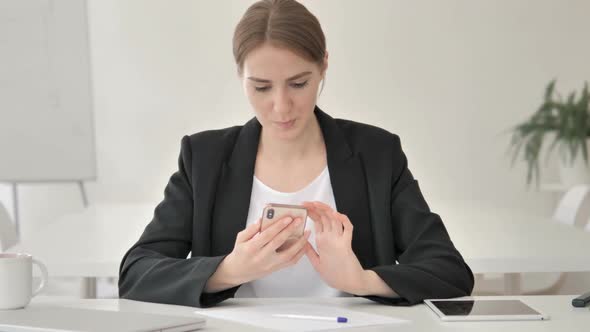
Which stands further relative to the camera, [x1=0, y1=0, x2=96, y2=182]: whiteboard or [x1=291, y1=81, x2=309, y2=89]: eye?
[x1=0, y1=0, x2=96, y2=182]: whiteboard

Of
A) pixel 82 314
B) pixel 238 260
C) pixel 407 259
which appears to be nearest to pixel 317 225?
pixel 238 260

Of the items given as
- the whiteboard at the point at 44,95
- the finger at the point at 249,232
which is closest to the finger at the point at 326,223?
the finger at the point at 249,232

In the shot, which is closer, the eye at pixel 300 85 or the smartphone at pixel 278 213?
the smartphone at pixel 278 213

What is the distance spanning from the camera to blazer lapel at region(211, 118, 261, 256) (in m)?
1.81

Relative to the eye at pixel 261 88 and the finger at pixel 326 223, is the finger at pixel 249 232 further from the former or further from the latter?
the eye at pixel 261 88

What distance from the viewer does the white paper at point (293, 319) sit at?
1199 millimetres

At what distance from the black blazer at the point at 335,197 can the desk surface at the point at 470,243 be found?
375 mm

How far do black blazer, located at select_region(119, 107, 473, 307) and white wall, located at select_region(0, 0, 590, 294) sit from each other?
3941 mm

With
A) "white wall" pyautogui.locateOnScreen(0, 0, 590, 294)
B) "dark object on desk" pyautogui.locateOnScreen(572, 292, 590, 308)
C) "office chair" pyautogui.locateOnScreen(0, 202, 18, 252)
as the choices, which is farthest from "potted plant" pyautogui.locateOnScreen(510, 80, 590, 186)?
"dark object on desk" pyautogui.locateOnScreen(572, 292, 590, 308)

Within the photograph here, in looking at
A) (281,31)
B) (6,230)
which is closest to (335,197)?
(281,31)

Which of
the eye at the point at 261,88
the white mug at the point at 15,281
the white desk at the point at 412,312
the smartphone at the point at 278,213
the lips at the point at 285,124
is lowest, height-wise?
the white desk at the point at 412,312

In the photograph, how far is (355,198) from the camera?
183 cm

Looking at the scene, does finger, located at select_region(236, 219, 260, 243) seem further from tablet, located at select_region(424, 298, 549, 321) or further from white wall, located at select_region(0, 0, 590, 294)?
white wall, located at select_region(0, 0, 590, 294)

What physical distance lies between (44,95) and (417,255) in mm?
4084
